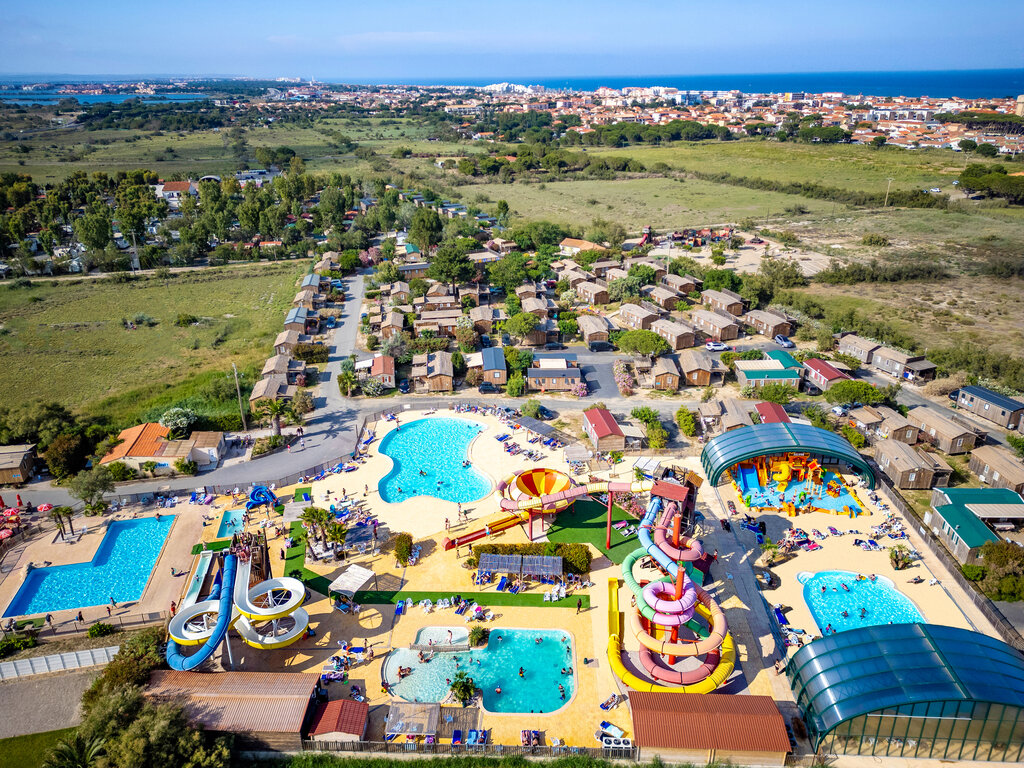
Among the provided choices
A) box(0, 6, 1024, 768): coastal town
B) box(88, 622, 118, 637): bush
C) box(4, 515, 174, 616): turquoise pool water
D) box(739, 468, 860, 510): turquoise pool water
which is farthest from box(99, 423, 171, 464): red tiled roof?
box(739, 468, 860, 510): turquoise pool water

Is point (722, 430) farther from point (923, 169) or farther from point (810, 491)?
point (923, 169)

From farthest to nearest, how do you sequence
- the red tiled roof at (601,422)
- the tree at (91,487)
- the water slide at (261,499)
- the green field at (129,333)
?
1. the green field at (129,333)
2. the red tiled roof at (601,422)
3. the water slide at (261,499)
4. the tree at (91,487)

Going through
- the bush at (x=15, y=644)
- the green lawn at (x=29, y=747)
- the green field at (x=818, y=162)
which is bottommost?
the green lawn at (x=29, y=747)

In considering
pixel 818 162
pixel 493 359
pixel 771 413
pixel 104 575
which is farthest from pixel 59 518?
pixel 818 162

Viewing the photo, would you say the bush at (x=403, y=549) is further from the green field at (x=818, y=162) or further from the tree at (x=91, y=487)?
the green field at (x=818, y=162)

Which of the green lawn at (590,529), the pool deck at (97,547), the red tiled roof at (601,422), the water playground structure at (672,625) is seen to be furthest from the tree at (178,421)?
the water playground structure at (672,625)

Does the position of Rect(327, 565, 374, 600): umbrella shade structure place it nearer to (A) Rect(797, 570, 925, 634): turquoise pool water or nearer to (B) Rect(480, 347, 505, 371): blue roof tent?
(A) Rect(797, 570, 925, 634): turquoise pool water
